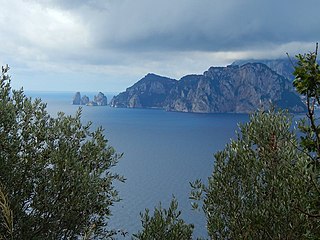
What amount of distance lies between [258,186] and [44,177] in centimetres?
953

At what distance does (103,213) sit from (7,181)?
4552 mm

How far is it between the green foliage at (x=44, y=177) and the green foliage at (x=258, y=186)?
533 cm

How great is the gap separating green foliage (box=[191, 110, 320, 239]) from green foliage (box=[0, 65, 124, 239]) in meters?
5.33

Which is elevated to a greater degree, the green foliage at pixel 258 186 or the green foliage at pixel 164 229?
the green foliage at pixel 258 186

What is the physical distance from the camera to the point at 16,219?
507 inches

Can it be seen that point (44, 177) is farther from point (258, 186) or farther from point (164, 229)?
point (258, 186)

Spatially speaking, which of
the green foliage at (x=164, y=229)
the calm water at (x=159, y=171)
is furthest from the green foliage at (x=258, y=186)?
the calm water at (x=159, y=171)

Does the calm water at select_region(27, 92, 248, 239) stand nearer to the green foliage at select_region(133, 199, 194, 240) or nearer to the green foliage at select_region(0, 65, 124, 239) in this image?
the green foliage at select_region(133, 199, 194, 240)

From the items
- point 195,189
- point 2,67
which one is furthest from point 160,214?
point 2,67

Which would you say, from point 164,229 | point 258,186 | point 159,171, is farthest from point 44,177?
point 159,171

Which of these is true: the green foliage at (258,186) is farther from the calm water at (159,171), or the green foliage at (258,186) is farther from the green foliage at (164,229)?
the calm water at (159,171)

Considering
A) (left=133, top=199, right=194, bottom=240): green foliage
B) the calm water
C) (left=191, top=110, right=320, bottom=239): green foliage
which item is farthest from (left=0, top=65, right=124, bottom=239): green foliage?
the calm water

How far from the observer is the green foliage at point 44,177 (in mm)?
13141

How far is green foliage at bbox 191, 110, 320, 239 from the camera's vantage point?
1198cm
